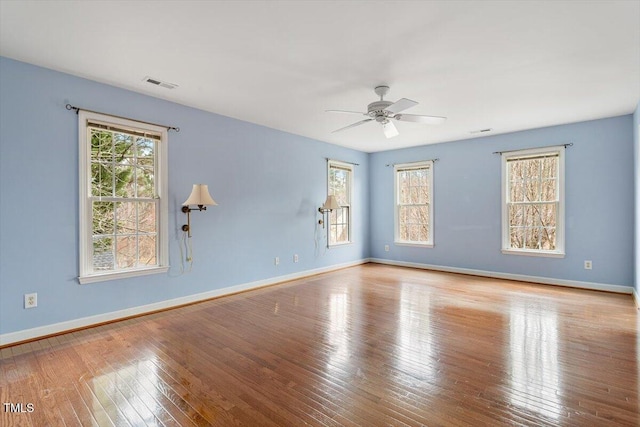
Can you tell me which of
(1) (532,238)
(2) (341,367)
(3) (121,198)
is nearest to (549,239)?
(1) (532,238)

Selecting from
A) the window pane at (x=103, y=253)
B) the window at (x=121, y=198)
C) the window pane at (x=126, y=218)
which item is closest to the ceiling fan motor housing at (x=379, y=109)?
the window at (x=121, y=198)

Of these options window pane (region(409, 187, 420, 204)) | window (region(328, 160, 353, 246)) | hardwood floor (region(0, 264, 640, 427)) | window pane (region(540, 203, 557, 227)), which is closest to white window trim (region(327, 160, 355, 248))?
window (region(328, 160, 353, 246))

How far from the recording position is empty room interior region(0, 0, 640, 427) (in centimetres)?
220

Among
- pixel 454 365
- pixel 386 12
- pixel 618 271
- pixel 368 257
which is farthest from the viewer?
pixel 368 257

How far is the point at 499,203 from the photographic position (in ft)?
18.9

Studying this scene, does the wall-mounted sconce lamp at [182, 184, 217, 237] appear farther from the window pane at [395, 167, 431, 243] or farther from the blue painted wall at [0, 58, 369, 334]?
the window pane at [395, 167, 431, 243]

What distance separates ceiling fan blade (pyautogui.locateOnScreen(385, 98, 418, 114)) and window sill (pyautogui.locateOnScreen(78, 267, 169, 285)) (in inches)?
130

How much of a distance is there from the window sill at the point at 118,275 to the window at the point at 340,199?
11.3ft

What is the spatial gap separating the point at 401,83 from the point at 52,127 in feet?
11.9

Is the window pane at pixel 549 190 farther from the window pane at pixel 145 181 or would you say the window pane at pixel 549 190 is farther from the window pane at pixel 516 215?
the window pane at pixel 145 181

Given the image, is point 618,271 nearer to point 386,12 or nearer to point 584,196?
point 584,196

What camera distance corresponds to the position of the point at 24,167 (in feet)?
9.91

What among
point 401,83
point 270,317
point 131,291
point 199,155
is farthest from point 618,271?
point 131,291

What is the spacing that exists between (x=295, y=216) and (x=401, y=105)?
3130 millimetres
